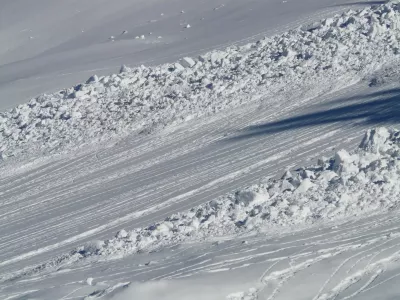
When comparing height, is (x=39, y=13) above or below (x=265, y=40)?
above

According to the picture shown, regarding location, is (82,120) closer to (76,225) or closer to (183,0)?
(76,225)

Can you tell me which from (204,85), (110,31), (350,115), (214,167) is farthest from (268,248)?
(110,31)

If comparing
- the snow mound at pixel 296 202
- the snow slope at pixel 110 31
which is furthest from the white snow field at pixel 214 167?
the snow slope at pixel 110 31

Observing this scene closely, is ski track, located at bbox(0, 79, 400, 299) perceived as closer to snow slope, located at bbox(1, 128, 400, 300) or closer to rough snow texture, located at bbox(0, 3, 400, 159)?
snow slope, located at bbox(1, 128, 400, 300)

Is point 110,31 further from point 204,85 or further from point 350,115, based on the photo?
point 350,115

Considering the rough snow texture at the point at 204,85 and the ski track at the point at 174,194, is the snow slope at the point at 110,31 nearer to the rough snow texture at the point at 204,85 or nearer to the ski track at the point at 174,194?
the rough snow texture at the point at 204,85

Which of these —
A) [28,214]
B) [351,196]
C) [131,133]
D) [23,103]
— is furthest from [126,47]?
[351,196]
